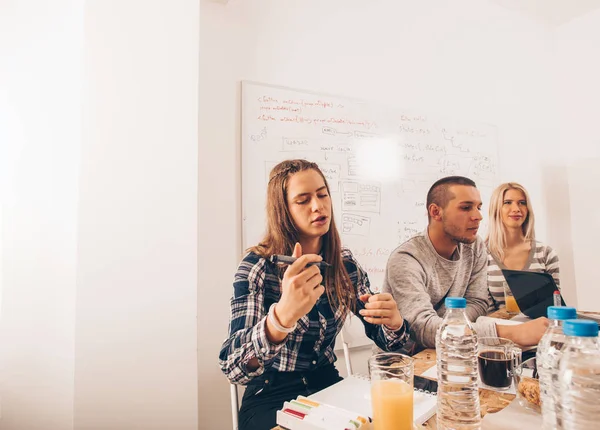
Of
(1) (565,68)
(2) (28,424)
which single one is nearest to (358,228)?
(2) (28,424)

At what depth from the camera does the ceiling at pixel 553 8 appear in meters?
2.17

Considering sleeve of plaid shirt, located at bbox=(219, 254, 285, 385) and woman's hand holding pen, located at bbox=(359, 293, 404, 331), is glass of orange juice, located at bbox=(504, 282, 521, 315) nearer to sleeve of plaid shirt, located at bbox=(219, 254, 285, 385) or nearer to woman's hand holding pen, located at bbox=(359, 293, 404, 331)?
woman's hand holding pen, located at bbox=(359, 293, 404, 331)

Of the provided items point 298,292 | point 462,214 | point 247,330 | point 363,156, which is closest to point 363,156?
point 363,156

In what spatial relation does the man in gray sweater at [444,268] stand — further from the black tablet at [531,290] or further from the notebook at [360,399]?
the notebook at [360,399]

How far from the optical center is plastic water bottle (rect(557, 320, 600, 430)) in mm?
665

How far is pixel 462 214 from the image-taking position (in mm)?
1979

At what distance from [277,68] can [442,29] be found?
3.59ft

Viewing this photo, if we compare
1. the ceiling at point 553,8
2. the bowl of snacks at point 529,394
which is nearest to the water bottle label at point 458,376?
the bowl of snacks at point 529,394

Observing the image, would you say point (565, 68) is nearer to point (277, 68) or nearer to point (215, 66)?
point (277, 68)

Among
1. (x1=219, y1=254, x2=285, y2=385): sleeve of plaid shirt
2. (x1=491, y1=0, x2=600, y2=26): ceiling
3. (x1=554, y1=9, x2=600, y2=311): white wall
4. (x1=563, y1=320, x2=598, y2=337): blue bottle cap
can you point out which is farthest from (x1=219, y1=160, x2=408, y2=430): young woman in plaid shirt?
(x1=491, y1=0, x2=600, y2=26): ceiling

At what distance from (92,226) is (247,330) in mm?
613

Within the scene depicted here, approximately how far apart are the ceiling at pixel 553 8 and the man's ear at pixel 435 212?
1367 mm

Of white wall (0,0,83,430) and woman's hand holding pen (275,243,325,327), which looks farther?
white wall (0,0,83,430)

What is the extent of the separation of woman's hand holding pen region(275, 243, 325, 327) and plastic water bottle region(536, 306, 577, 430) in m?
0.60
